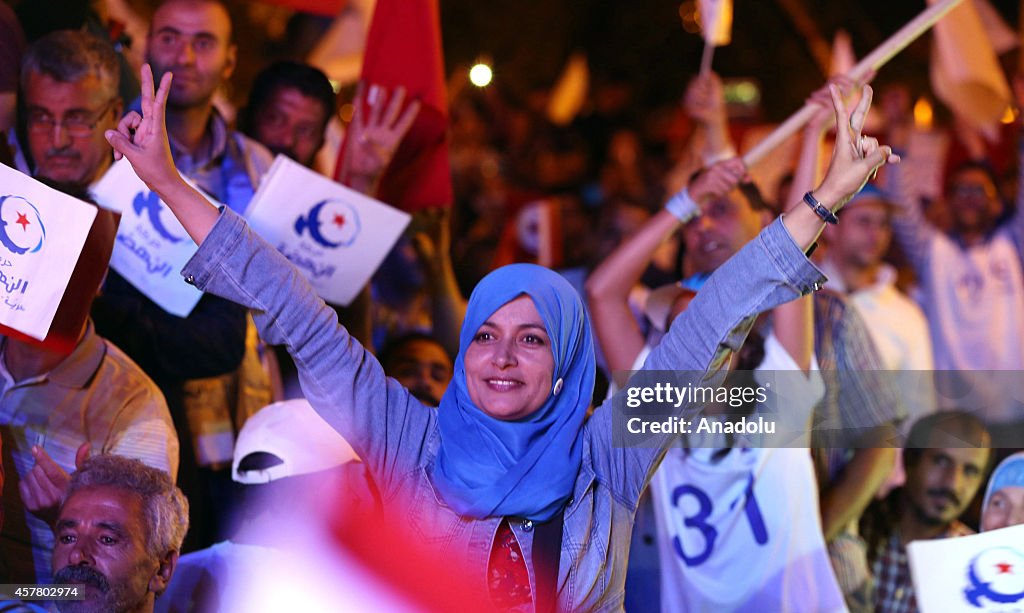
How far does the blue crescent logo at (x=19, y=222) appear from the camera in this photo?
3.06 meters

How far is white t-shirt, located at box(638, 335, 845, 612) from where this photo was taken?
359cm

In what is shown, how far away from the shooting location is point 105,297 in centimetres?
360

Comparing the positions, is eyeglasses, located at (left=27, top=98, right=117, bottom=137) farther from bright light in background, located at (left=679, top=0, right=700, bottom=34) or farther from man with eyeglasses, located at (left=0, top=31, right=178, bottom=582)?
bright light in background, located at (left=679, top=0, right=700, bottom=34)

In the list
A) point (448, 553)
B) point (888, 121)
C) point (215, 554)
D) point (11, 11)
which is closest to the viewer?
point (448, 553)

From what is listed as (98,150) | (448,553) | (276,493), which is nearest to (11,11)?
(98,150)

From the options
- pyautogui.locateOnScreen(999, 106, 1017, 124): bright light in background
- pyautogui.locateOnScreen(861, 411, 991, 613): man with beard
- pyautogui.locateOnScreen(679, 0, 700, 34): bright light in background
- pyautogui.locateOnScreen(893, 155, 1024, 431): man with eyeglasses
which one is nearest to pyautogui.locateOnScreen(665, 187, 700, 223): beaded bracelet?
pyautogui.locateOnScreen(861, 411, 991, 613): man with beard

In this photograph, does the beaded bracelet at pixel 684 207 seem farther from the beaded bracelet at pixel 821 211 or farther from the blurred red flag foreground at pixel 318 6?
the blurred red flag foreground at pixel 318 6

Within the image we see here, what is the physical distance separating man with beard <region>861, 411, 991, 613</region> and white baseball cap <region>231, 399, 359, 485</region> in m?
1.84

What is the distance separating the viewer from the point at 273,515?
3336 millimetres

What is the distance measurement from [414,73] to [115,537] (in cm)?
199

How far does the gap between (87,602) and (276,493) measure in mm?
693

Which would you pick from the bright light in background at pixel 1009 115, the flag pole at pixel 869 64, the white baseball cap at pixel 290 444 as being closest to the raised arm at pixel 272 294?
the white baseball cap at pixel 290 444

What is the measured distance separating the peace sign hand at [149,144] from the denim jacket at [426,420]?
18cm

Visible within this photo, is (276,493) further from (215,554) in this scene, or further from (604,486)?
(604,486)
